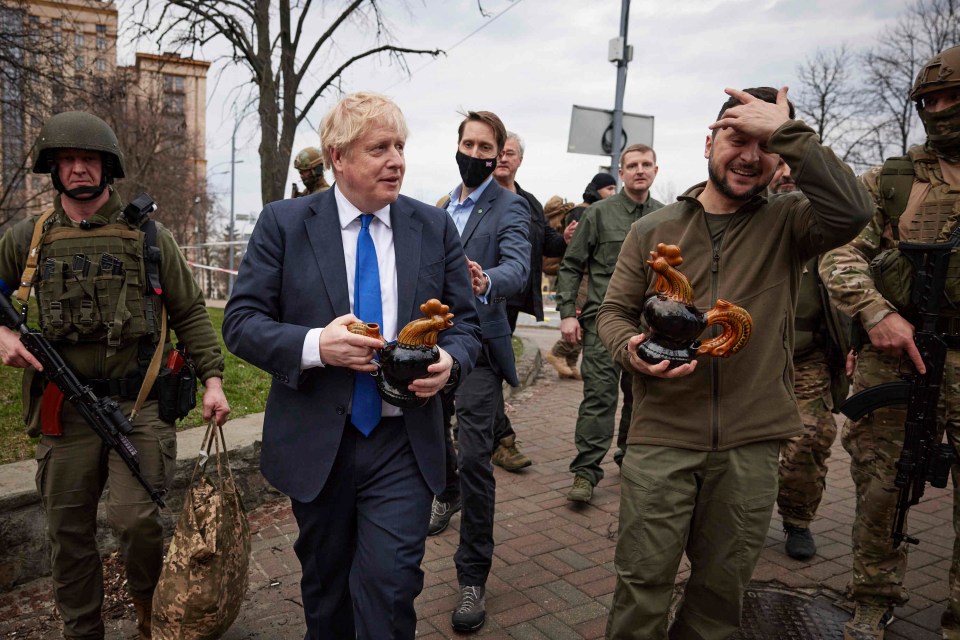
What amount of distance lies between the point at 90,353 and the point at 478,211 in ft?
6.70

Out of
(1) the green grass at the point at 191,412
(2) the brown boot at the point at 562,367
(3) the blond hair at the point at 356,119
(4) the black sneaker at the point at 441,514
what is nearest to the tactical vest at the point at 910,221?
(3) the blond hair at the point at 356,119

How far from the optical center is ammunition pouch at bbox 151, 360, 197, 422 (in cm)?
328

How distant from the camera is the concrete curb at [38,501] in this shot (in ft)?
A: 12.2

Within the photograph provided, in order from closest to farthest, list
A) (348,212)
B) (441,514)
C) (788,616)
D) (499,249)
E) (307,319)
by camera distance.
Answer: (307,319) < (348,212) < (788,616) < (499,249) < (441,514)

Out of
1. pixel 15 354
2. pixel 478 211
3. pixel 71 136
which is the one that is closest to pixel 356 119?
pixel 71 136

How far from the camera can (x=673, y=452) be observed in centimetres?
262

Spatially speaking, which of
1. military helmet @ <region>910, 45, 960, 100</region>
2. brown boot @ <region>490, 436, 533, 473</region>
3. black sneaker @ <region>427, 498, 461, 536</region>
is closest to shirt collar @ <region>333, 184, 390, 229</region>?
military helmet @ <region>910, 45, 960, 100</region>

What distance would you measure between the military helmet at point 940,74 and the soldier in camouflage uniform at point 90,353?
3.30 m

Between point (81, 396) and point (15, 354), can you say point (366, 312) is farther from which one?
point (15, 354)

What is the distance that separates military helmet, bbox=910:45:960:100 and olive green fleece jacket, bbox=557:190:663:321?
2576mm

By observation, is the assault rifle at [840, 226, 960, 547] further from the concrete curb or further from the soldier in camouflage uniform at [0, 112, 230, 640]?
the concrete curb

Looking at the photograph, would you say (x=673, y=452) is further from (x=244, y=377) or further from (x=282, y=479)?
(x=244, y=377)

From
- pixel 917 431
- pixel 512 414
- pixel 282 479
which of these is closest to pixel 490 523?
pixel 282 479

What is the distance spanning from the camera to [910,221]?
3152mm
